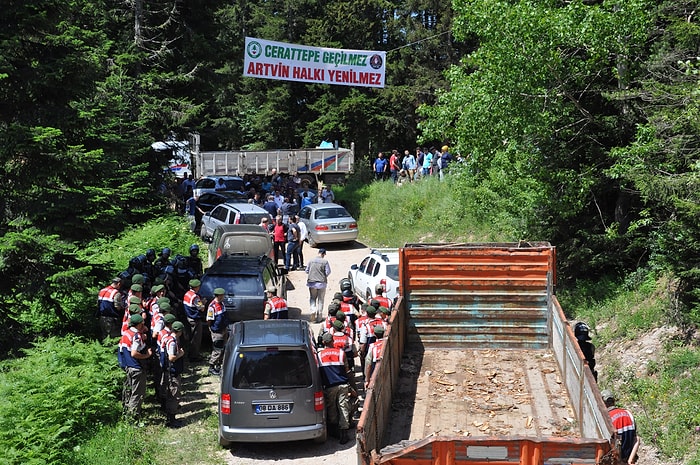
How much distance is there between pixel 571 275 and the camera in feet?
64.5

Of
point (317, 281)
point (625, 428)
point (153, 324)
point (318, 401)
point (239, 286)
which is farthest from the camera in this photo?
point (317, 281)

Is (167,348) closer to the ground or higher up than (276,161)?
closer to the ground

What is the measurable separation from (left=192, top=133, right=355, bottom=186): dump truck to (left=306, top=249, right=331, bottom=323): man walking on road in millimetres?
17790

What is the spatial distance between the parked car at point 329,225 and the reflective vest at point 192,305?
12.8 meters

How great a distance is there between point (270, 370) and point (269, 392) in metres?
0.30

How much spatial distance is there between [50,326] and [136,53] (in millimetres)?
17833

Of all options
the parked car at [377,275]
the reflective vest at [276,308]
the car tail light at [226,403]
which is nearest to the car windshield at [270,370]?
the car tail light at [226,403]

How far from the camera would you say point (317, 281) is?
18312mm

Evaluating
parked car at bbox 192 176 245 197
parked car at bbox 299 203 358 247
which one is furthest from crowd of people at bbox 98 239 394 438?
parked car at bbox 192 176 245 197

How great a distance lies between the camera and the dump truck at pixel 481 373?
21.2ft

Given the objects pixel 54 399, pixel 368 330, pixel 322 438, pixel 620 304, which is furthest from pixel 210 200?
pixel 322 438

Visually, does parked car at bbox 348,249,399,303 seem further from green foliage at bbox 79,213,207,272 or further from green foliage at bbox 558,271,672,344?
green foliage at bbox 79,213,207,272

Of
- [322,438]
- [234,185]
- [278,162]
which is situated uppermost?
[278,162]

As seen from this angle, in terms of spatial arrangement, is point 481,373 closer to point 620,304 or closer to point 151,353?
point 151,353
